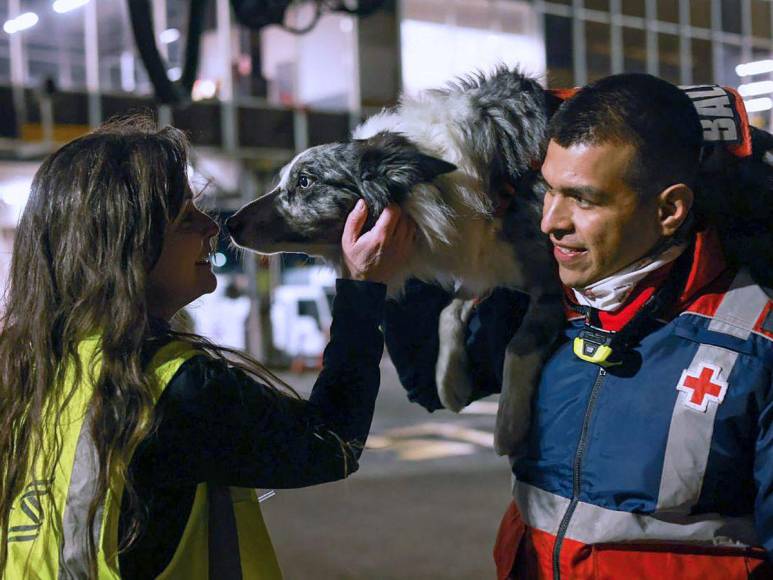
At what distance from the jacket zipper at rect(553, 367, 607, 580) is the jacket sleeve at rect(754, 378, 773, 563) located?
0.30 meters

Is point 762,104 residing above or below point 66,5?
below

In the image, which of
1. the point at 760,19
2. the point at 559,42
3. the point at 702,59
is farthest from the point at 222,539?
the point at 760,19

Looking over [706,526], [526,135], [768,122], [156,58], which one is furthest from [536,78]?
[768,122]

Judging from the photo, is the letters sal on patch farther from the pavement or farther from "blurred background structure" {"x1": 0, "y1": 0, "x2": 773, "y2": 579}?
"blurred background structure" {"x1": 0, "y1": 0, "x2": 773, "y2": 579}

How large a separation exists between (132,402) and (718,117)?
4.01 ft

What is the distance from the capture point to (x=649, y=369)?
181 cm

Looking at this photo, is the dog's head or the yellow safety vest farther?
the dog's head

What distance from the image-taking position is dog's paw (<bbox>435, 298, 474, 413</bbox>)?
2430 millimetres

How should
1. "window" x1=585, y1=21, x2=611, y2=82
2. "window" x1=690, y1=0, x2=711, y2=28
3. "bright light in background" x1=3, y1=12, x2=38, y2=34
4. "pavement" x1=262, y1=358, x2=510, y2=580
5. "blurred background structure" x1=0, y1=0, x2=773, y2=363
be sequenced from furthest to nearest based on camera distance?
"window" x1=690, y1=0, x2=711, y2=28 < "window" x1=585, y1=21, x2=611, y2=82 < "bright light in background" x1=3, y1=12, x2=38, y2=34 < "blurred background structure" x1=0, y1=0, x2=773, y2=363 < "pavement" x1=262, y1=358, x2=510, y2=580

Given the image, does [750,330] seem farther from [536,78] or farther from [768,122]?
[768,122]

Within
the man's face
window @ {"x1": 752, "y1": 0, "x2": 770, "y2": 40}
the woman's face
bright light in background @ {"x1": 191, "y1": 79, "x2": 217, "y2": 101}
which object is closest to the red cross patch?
the man's face

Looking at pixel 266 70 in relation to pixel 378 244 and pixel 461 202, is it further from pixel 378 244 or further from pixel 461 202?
pixel 378 244

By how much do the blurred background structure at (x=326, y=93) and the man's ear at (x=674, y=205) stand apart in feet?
15.6

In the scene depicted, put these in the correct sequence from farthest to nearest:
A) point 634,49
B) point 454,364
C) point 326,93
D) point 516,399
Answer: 1. point 634,49
2. point 326,93
3. point 454,364
4. point 516,399
